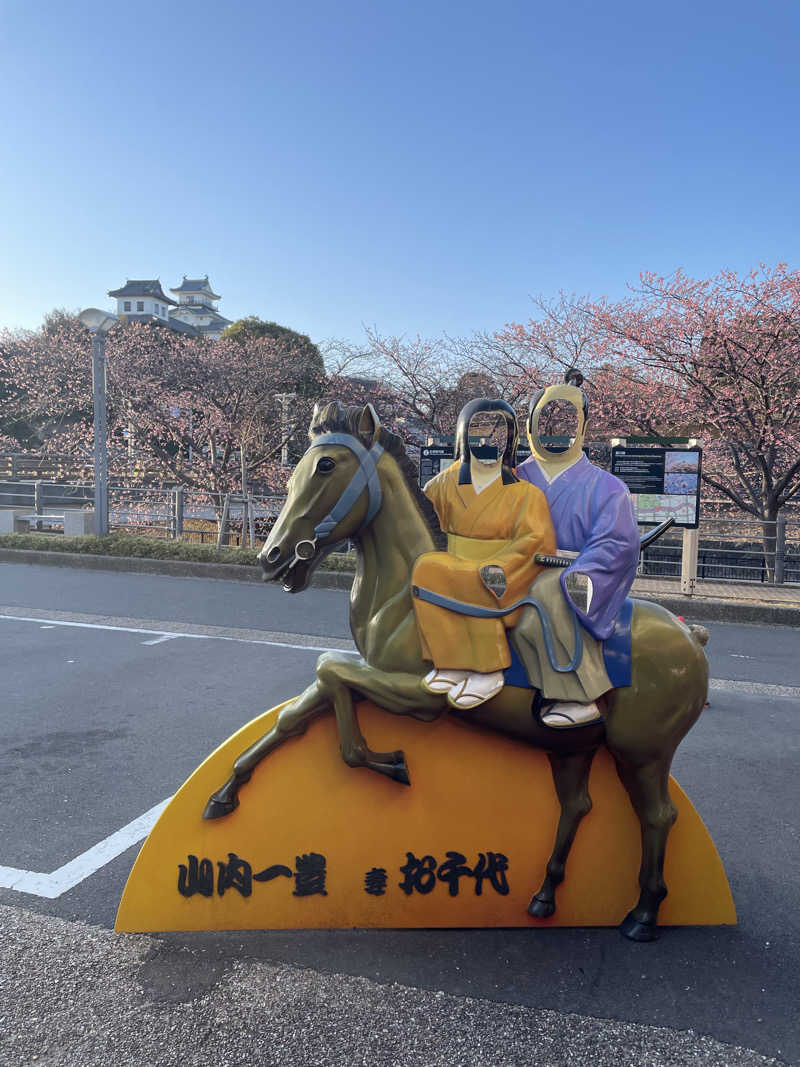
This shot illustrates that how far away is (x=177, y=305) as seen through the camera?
64562 millimetres

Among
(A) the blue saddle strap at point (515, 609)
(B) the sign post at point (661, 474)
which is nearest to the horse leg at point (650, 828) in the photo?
(A) the blue saddle strap at point (515, 609)

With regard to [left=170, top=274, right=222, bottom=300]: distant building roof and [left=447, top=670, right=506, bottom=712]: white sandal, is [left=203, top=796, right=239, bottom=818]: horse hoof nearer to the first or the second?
[left=447, top=670, right=506, bottom=712]: white sandal

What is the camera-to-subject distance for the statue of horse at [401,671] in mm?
2613

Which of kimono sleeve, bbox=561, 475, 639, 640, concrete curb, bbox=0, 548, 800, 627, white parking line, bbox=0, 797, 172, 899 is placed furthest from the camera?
concrete curb, bbox=0, 548, 800, 627

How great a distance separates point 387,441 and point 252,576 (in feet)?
31.2

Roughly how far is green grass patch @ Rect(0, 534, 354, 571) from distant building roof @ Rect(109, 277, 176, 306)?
169ft

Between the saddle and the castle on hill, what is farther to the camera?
the castle on hill

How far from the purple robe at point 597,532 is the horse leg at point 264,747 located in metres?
1.03

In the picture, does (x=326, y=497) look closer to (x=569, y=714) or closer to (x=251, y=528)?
(x=569, y=714)

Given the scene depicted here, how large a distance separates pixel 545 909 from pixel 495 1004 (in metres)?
0.49

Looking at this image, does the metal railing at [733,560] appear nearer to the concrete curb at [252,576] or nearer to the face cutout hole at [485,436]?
the concrete curb at [252,576]

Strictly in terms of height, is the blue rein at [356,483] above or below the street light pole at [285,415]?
below

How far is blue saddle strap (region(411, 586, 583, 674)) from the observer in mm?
2543

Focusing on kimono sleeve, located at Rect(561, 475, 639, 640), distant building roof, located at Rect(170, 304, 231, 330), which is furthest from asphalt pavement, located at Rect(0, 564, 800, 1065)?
distant building roof, located at Rect(170, 304, 231, 330)
